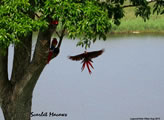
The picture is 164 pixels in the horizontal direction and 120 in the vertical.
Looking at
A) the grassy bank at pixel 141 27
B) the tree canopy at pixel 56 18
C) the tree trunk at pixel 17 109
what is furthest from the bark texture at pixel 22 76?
the grassy bank at pixel 141 27

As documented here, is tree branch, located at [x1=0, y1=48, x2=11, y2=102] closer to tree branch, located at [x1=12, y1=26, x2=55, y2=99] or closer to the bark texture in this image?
the bark texture

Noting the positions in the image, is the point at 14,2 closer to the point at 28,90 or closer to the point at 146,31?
the point at 28,90

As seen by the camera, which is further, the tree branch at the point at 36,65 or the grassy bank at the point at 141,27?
the grassy bank at the point at 141,27

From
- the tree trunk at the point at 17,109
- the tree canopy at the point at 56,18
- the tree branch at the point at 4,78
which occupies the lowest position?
the tree trunk at the point at 17,109

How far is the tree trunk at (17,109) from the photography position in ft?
32.4

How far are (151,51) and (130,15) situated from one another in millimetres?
7135

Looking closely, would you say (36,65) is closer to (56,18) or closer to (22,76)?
(22,76)

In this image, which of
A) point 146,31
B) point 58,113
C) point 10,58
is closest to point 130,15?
point 146,31

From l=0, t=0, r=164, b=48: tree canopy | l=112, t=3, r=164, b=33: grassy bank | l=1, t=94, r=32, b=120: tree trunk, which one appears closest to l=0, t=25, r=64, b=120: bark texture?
l=1, t=94, r=32, b=120: tree trunk

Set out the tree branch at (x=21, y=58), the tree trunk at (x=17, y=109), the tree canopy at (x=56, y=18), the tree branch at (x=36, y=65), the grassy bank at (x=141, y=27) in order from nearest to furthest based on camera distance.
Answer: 1. the tree canopy at (x=56, y=18)
2. the tree branch at (x=36, y=65)
3. the tree branch at (x=21, y=58)
4. the tree trunk at (x=17, y=109)
5. the grassy bank at (x=141, y=27)

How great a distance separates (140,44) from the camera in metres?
25.0

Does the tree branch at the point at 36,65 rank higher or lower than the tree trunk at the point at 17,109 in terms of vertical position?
higher

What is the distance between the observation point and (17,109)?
9.94m

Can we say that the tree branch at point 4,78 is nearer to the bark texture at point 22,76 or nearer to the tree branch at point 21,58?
the bark texture at point 22,76
